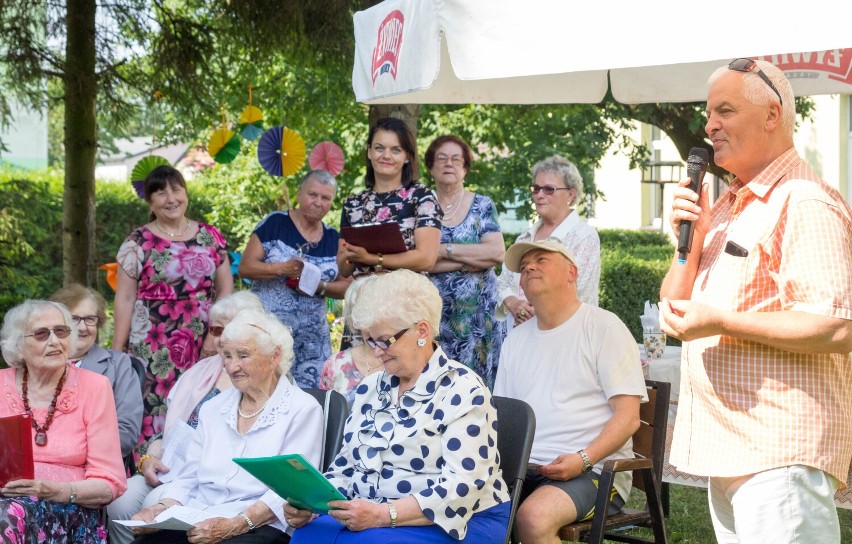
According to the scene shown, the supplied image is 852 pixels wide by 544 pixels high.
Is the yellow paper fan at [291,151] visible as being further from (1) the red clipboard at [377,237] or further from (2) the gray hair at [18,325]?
(2) the gray hair at [18,325]

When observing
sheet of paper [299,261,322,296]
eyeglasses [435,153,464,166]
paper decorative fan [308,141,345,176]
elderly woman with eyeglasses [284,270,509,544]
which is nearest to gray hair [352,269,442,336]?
elderly woman with eyeglasses [284,270,509,544]

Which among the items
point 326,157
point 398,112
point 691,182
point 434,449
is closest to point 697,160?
point 691,182

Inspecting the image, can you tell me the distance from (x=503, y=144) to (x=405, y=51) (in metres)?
9.13

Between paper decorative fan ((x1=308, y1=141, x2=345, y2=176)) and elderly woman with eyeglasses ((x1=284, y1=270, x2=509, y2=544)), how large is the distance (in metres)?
4.68

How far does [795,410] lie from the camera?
2.36m

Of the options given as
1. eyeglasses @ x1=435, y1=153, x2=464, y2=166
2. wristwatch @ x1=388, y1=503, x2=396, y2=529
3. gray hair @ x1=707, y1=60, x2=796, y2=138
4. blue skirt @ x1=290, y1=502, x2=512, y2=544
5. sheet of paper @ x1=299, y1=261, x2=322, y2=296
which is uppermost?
eyeglasses @ x1=435, y1=153, x2=464, y2=166

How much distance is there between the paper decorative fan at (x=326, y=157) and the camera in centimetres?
794

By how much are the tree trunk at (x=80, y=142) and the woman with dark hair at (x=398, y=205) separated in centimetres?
354

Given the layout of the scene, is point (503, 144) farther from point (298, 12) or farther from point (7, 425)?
point (7, 425)

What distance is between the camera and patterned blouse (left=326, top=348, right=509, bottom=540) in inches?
122

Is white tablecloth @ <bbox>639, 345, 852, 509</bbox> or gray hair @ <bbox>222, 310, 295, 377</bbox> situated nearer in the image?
gray hair @ <bbox>222, 310, 295, 377</bbox>

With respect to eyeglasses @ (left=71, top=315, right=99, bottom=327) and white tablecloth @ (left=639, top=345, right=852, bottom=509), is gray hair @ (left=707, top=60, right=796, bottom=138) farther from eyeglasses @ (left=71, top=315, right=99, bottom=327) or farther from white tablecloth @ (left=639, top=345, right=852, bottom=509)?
eyeglasses @ (left=71, top=315, right=99, bottom=327)

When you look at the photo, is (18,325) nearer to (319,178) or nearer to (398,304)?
(398,304)

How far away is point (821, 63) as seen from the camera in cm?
509
